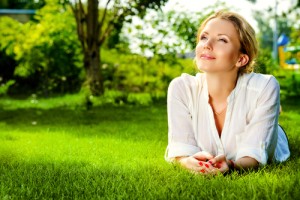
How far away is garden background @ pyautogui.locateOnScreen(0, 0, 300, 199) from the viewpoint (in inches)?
126

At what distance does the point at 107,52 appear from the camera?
14711mm

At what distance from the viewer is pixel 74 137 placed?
5.90 metres

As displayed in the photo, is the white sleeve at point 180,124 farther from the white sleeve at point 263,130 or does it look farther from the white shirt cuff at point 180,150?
the white sleeve at point 263,130

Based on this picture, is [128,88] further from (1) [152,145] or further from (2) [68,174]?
(2) [68,174]

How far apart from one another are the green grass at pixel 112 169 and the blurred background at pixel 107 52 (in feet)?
11.4

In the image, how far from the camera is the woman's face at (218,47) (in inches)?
151

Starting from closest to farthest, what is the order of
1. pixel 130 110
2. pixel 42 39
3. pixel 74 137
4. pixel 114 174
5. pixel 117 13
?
pixel 114 174 → pixel 74 137 → pixel 130 110 → pixel 117 13 → pixel 42 39

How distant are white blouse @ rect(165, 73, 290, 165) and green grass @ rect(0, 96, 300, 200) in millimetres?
176

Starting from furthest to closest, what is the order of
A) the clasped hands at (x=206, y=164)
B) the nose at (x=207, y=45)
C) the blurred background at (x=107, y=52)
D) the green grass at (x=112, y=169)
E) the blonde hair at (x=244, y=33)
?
the blurred background at (x=107, y=52)
the blonde hair at (x=244, y=33)
the nose at (x=207, y=45)
the clasped hands at (x=206, y=164)
the green grass at (x=112, y=169)

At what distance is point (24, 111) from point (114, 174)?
255 inches

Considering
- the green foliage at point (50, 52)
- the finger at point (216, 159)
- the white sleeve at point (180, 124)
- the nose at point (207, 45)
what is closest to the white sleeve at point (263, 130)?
the finger at point (216, 159)

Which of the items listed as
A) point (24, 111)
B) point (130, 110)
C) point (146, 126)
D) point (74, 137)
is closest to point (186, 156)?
point (74, 137)

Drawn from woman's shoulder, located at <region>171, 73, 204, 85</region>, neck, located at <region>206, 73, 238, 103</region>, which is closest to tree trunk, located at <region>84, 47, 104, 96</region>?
woman's shoulder, located at <region>171, 73, 204, 85</region>

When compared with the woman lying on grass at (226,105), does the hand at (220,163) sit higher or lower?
lower
